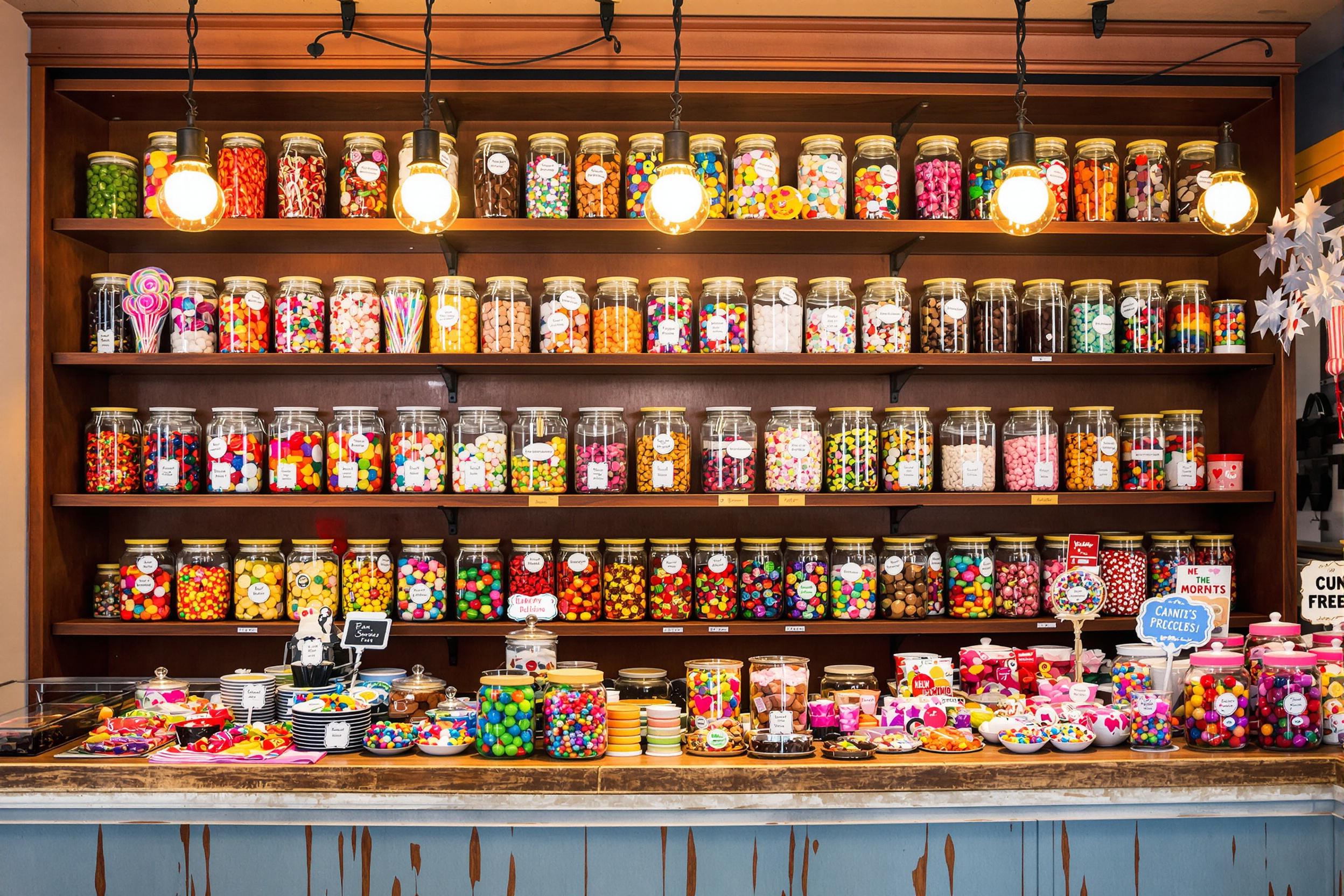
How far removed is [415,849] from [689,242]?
2.03 meters

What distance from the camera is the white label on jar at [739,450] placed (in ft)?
10.4

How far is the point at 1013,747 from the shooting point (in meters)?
2.23

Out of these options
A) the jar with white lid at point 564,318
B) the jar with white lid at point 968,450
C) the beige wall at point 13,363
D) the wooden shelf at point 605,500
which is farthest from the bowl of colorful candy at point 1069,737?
the beige wall at point 13,363

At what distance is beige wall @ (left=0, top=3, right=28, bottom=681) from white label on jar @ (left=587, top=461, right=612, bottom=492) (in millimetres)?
1766

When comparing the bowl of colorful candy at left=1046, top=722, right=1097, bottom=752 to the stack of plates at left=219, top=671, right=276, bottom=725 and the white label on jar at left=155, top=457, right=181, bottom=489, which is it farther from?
the white label on jar at left=155, top=457, right=181, bottom=489

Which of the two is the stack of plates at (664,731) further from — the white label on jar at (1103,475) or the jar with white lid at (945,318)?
the white label on jar at (1103,475)

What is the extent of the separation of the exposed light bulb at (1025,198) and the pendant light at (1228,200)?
49cm

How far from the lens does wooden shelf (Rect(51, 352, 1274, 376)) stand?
3.07 metres

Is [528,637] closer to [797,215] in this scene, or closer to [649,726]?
[649,726]

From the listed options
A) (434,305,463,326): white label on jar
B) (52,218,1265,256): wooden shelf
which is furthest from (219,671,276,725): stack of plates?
(52,218,1265,256): wooden shelf

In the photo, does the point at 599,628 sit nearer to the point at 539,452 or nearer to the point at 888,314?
the point at 539,452

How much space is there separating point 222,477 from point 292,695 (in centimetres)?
107

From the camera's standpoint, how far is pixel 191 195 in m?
2.52

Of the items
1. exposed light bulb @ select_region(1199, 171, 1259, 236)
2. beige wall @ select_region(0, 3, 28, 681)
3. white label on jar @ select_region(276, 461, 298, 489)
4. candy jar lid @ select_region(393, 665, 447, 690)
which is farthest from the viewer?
white label on jar @ select_region(276, 461, 298, 489)
